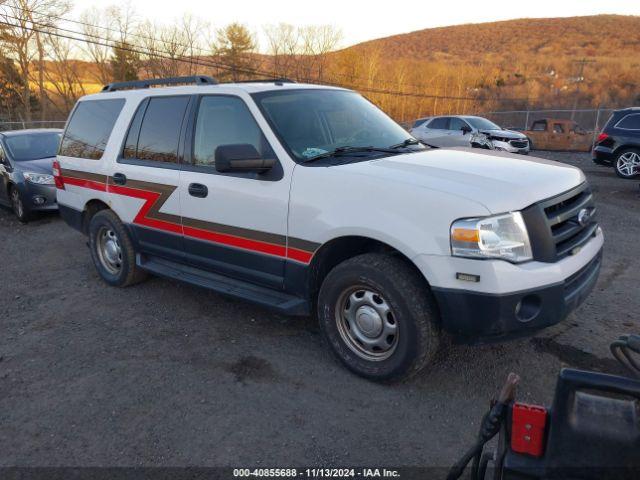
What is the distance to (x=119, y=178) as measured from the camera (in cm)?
474

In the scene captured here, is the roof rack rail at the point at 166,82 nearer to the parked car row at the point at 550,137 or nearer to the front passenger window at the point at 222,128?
the front passenger window at the point at 222,128

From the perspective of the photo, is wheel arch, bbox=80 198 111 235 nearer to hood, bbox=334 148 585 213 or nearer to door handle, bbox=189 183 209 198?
door handle, bbox=189 183 209 198

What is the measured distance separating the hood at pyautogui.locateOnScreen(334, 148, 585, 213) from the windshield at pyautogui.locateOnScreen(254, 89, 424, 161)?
440 mm

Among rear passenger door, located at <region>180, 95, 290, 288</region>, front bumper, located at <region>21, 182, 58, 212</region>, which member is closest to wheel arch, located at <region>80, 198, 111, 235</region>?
rear passenger door, located at <region>180, 95, 290, 288</region>

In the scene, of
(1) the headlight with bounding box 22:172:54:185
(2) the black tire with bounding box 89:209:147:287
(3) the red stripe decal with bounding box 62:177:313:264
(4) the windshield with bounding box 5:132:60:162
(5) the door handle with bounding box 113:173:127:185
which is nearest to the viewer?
(3) the red stripe decal with bounding box 62:177:313:264

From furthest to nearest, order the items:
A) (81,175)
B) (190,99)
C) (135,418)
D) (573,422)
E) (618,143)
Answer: (618,143) → (81,175) → (190,99) → (135,418) → (573,422)

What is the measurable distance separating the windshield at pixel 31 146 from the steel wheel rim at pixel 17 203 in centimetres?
62

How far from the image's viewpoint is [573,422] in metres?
1.46

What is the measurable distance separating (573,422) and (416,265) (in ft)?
5.02

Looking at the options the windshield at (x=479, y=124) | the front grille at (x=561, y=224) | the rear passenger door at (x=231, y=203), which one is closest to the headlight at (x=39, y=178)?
the rear passenger door at (x=231, y=203)

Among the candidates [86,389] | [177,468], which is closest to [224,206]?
[86,389]

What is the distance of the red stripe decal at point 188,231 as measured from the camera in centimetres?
351

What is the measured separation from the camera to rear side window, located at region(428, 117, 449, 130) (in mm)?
17644

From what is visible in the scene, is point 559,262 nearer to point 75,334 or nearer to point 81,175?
point 75,334
